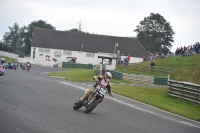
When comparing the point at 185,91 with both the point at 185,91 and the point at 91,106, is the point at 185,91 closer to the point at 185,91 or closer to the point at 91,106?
the point at 185,91

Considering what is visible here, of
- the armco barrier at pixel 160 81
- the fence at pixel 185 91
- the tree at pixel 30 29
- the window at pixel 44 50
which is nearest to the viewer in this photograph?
the fence at pixel 185 91

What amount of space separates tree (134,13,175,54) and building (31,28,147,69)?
56.4ft

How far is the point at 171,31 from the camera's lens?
111500 mm

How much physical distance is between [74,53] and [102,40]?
7616mm

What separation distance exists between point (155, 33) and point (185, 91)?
88.2 m

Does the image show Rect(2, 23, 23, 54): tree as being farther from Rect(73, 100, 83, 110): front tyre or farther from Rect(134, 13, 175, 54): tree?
Rect(73, 100, 83, 110): front tyre

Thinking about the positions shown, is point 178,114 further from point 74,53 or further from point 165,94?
Result: point 74,53

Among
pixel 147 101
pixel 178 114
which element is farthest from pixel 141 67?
pixel 178 114

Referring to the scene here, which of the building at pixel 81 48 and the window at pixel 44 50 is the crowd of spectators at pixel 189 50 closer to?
the building at pixel 81 48

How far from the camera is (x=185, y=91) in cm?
2509

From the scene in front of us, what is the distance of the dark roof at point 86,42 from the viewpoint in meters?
92.9

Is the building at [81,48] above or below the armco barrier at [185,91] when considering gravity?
above

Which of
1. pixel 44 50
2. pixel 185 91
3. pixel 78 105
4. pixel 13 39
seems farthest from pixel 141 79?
pixel 13 39

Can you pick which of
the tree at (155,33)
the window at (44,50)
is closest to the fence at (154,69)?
the window at (44,50)
